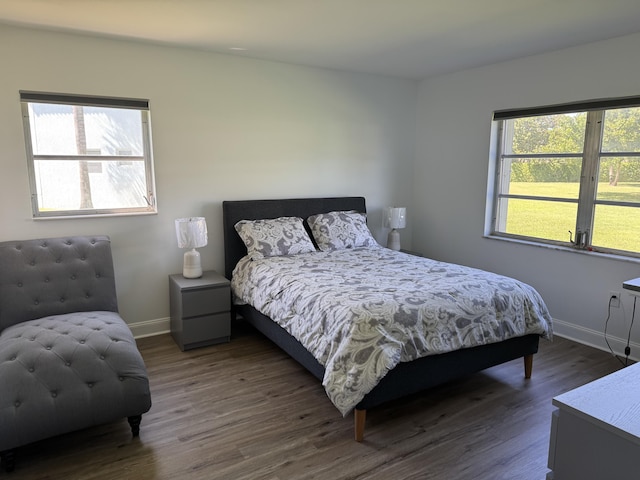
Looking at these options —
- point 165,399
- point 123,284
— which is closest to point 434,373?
point 165,399

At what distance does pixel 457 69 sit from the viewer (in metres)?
4.49

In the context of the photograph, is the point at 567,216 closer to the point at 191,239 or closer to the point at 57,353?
the point at 191,239

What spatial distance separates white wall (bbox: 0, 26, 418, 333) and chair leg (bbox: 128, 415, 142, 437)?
1537 mm

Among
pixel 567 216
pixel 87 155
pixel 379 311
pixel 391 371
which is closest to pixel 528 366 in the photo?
pixel 391 371

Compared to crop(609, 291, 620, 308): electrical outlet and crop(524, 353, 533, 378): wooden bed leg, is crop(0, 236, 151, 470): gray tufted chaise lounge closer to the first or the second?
crop(524, 353, 533, 378): wooden bed leg

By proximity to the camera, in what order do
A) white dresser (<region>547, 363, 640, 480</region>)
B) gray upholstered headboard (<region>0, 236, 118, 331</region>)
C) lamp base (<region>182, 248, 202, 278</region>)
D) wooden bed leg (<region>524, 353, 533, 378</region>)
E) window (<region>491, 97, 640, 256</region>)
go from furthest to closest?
lamp base (<region>182, 248, 202, 278</region>) < window (<region>491, 97, 640, 256</region>) < wooden bed leg (<region>524, 353, 533, 378</region>) < gray upholstered headboard (<region>0, 236, 118, 331</region>) < white dresser (<region>547, 363, 640, 480</region>)

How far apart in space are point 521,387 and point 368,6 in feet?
8.84

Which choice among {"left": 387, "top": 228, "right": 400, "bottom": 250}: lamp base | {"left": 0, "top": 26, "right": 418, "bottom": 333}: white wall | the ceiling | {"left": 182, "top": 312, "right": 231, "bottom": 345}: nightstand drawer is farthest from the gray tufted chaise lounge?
{"left": 387, "top": 228, "right": 400, "bottom": 250}: lamp base

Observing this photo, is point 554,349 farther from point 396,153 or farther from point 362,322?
point 396,153

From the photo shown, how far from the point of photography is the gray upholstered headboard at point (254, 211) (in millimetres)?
3975

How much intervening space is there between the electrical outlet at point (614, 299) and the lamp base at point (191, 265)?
3385 mm

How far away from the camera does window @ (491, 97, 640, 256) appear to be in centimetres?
347

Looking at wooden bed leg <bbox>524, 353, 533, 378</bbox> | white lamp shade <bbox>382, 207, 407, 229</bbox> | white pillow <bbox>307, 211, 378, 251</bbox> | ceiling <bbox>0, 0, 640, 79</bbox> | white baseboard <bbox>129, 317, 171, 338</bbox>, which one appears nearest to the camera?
ceiling <bbox>0, 0, 640, 79</bbox>

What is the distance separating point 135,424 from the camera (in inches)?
93.6
